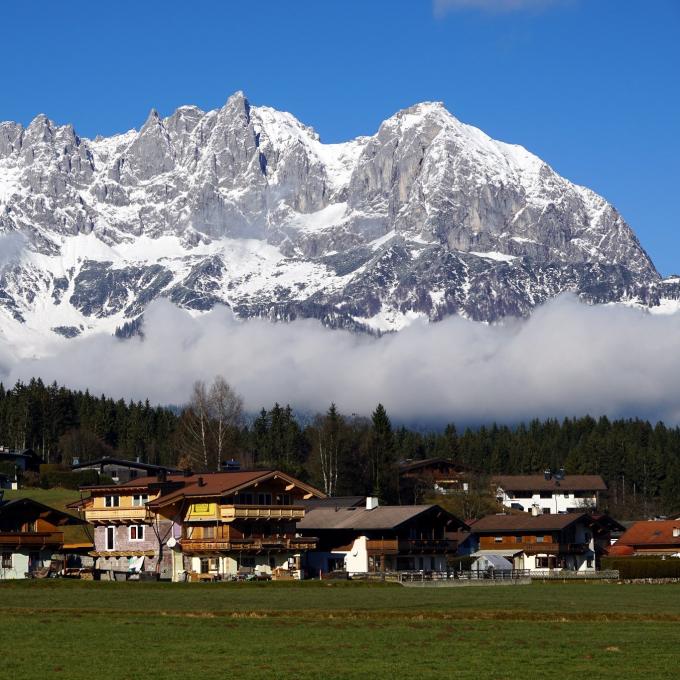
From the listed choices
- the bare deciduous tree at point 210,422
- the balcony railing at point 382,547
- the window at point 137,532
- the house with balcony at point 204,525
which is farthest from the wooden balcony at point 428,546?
the bare deciduous tree at point 210,422

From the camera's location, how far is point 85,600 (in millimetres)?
67000

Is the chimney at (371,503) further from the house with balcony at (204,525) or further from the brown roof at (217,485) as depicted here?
the brown roof at (217,485)

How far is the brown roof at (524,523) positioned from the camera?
13725 centimetres

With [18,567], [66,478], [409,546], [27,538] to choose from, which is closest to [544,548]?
[409,546]

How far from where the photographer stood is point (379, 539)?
117000mm

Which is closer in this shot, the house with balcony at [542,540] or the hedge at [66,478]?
the house with balcony at [542,540]

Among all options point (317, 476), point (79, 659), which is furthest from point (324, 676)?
point (317, 476)

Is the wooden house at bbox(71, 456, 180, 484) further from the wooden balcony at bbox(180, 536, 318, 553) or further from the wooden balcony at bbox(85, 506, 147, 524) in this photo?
the wooden balcony at bbox(180, 536, 318, 553)

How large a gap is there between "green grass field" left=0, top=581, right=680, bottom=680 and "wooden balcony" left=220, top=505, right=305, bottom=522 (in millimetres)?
31200

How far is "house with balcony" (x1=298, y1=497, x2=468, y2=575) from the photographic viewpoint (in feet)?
382

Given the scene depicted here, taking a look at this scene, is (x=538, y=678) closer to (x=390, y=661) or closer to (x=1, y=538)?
(x=390, y=661)

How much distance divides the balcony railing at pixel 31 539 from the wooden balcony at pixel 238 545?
31.3 ft

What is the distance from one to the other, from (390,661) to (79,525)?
86.4 meters

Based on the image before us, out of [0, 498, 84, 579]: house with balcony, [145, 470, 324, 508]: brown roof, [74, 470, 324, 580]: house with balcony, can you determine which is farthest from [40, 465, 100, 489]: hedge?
[145, 470, 324, 508]: brown roof
